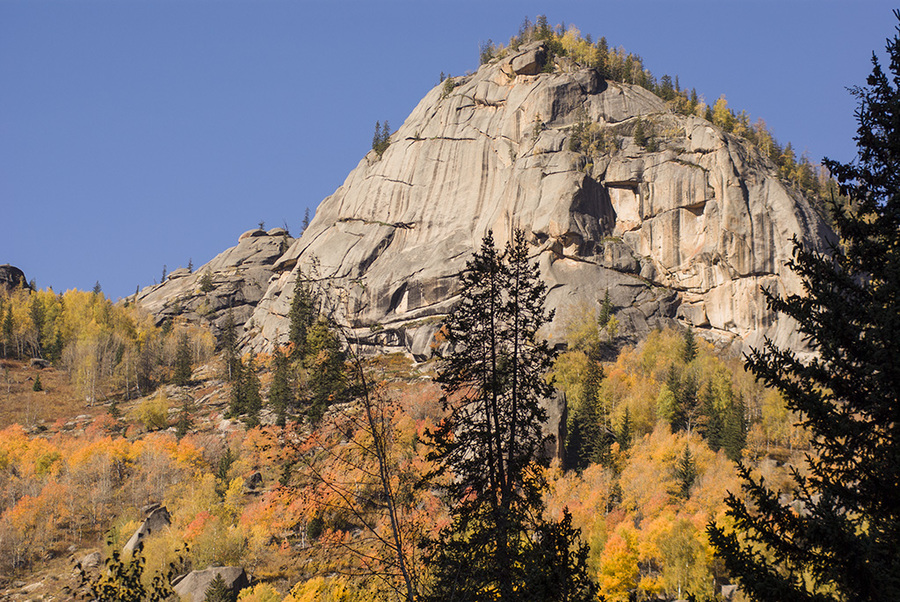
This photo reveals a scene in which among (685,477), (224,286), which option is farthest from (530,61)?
(685,477)

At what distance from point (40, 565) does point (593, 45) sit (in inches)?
5330

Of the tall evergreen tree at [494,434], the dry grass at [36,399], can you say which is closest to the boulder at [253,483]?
the dry grass at [36,399]

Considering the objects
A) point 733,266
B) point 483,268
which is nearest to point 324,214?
point 733,266

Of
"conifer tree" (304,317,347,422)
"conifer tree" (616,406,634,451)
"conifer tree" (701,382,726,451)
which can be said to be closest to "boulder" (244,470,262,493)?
"conifer tree" (616,406,634,451)

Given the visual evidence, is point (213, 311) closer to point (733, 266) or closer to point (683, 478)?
point (733, 266)

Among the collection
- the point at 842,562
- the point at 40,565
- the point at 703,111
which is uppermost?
the point at 703,111

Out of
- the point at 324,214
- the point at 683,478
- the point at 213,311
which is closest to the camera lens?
the point at 683,478

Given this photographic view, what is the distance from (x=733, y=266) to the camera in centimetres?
10138

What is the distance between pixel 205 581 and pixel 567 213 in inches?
3057

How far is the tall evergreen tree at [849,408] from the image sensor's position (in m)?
10.2

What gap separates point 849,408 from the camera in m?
11.6

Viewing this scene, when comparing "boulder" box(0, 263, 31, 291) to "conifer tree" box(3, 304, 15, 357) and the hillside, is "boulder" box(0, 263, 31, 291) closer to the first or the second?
the hillside

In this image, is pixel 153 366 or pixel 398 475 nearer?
pixel 398 475

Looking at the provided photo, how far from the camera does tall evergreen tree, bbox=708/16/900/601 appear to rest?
10219 millimetres
